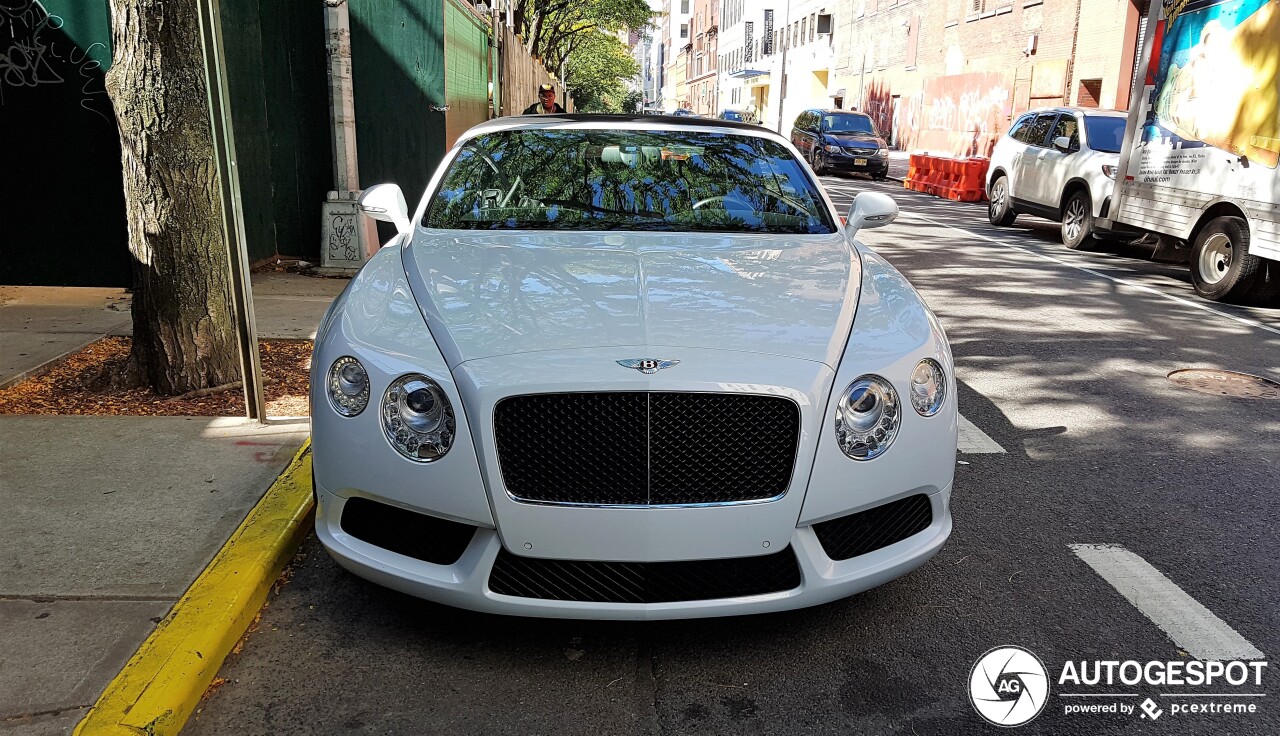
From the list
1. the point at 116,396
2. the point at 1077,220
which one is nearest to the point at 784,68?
the point at 1077,220

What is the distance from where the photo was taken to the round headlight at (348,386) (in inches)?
110

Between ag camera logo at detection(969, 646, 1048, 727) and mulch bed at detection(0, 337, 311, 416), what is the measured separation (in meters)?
3.44

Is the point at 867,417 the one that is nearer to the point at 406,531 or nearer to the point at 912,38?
the point at 406,531

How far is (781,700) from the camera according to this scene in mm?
2742

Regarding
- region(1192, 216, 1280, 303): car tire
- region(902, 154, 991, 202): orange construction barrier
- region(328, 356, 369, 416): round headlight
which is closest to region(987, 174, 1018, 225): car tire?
region(902, 154, 991, 202): orange construction barrier

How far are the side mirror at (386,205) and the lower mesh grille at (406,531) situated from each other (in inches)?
67.1

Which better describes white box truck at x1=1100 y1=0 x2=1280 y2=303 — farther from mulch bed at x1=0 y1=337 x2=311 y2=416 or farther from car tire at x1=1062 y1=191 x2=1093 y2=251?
mulch bed at x1=0 y1=337 x2=311 y2=416

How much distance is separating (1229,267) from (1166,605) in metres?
7.02

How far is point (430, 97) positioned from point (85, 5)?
3.77 m

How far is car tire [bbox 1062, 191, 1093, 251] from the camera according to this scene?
40.0ft

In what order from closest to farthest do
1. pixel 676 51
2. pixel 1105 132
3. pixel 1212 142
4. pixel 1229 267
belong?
pixel 1229 267 < pixel 1212 142 < pixel 1105 132 < pixel 676 51

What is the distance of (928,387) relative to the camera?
2.97 meters

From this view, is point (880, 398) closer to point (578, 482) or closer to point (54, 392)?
point (578, 482)

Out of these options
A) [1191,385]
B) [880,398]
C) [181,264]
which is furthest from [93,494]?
[1191,385]
